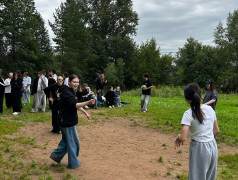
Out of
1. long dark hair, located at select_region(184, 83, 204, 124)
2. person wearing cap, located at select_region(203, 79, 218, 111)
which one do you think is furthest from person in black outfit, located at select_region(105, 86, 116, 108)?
long dark hair, located at select_region(184, 83, 204, 124)

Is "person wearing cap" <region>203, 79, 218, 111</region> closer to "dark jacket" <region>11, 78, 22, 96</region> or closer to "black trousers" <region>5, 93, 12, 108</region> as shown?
"dark jacket" <region>11, 78, 22, 96</region>

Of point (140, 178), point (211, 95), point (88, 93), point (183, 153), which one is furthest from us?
point (88, 93)

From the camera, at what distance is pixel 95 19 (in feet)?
135

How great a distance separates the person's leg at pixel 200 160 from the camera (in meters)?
3.14

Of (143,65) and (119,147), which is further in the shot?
(143,65)

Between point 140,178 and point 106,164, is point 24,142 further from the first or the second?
point 140,178

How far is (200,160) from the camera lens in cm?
315

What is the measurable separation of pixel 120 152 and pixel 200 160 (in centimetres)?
336

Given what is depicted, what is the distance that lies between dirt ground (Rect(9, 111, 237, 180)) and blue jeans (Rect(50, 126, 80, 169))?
Answer: 0.17 m

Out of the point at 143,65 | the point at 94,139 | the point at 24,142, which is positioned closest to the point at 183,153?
the point at 94,139

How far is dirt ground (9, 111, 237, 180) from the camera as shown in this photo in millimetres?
4926

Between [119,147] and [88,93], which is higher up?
[88,93]

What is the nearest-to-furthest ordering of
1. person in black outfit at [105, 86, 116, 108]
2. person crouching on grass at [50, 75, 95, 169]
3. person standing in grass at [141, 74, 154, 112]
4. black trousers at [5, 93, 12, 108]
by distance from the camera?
1. person crouching on grass at [50, 75, 95, 169]
2. person standing in grass at [141, 74, 154, 112]
3. black trousers at [5, 93, 12, 108]
4. person in black outfit at [105, 86, 116, 108]

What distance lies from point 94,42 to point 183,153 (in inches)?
1403
